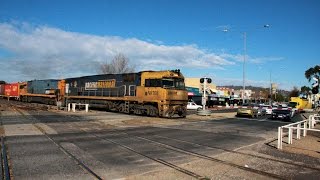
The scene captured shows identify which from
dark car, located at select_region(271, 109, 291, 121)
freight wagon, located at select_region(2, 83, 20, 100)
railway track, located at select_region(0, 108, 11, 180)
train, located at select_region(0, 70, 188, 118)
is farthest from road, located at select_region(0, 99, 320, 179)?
freight wagon, located at select_region(2, 83, 20, 100)

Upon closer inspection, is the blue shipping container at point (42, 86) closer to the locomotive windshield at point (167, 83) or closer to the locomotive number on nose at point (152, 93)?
the locomotive number on nose at point (152, 93)

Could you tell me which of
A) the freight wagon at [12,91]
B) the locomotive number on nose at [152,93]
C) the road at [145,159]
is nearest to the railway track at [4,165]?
A: the road at [145,159]

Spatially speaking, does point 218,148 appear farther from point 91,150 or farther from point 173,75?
point 173,75

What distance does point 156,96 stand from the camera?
30.1 metres

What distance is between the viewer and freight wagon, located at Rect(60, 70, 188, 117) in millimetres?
30047

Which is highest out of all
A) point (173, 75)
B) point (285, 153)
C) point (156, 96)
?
point (173, 75)

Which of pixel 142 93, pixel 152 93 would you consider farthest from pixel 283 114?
pixel 142 93

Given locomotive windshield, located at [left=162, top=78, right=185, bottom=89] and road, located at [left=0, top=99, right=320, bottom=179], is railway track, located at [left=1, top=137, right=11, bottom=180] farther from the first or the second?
locomotive windshield, located at [left=162, top=78, right=185, bottom=89]

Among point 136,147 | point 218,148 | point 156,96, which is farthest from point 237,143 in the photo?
point 156,96

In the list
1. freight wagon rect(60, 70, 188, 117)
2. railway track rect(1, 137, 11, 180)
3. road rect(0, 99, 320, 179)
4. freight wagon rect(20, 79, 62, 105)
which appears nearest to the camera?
railway track rect(1, 137, 11, 180)

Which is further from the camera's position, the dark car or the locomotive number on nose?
the dark car

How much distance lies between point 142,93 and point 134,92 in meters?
1.36

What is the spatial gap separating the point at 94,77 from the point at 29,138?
25656 mm

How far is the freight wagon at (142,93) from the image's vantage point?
30047 millimetres
